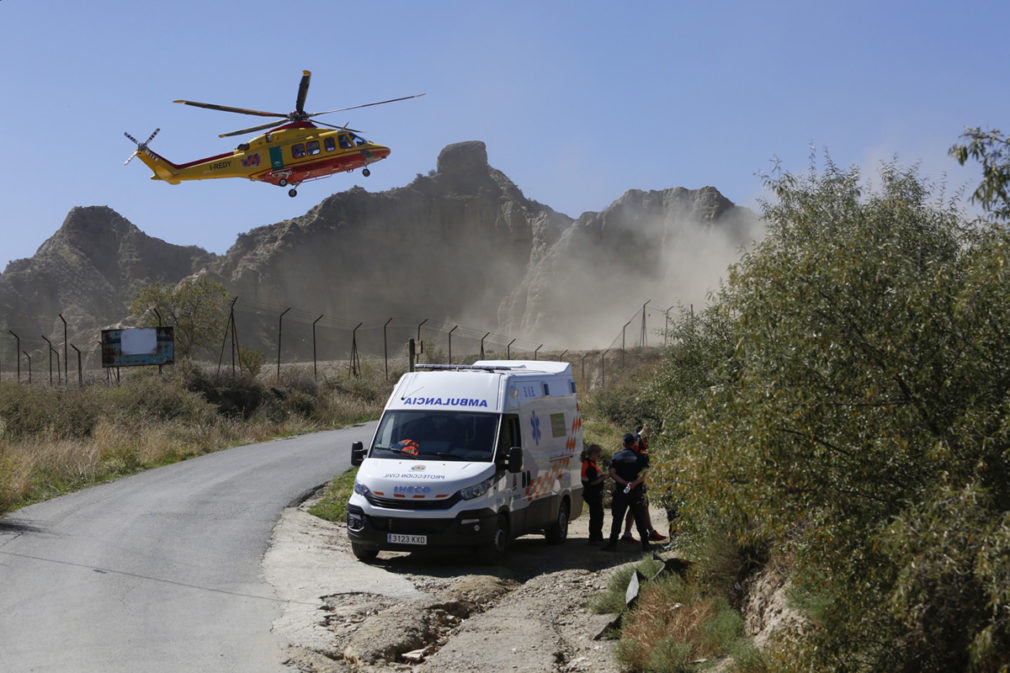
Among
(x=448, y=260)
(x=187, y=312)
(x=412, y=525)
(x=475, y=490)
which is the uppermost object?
(x=448, y=260)

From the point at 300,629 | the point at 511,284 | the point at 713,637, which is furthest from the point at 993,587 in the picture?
the point at 511,284

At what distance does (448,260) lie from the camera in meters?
105

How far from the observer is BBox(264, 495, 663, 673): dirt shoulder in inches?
348

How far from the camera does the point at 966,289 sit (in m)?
5.20

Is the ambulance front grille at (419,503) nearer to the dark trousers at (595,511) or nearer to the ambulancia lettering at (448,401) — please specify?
the ambulancia lettering at (448,401)

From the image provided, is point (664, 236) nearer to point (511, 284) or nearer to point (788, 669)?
point (511, 284)

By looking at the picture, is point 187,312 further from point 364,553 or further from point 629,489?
point 629,489

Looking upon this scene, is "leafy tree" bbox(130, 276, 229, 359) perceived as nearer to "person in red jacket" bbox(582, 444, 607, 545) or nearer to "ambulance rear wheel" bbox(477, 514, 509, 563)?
"person in red jacket" bbox(582, 444, 607, 545)

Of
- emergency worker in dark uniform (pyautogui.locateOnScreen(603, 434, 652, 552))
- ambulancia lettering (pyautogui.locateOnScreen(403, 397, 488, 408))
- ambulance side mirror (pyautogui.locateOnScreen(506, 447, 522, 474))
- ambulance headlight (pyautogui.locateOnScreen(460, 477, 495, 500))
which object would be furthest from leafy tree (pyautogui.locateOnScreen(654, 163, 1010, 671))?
emergency worker in dark uniform (pyautogui.locateOnScreen(603, 434, 652, 552))

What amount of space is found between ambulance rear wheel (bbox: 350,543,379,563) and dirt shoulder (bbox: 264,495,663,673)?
139mm

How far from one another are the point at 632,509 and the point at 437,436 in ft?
10.9

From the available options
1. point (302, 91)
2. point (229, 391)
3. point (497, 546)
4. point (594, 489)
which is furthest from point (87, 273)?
point (497, 546)

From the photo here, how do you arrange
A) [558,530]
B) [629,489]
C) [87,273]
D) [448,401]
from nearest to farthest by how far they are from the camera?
[448,401], [629,489], [558,530], [87,273]

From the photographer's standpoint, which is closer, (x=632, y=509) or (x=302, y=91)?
(x=632, y=509)
